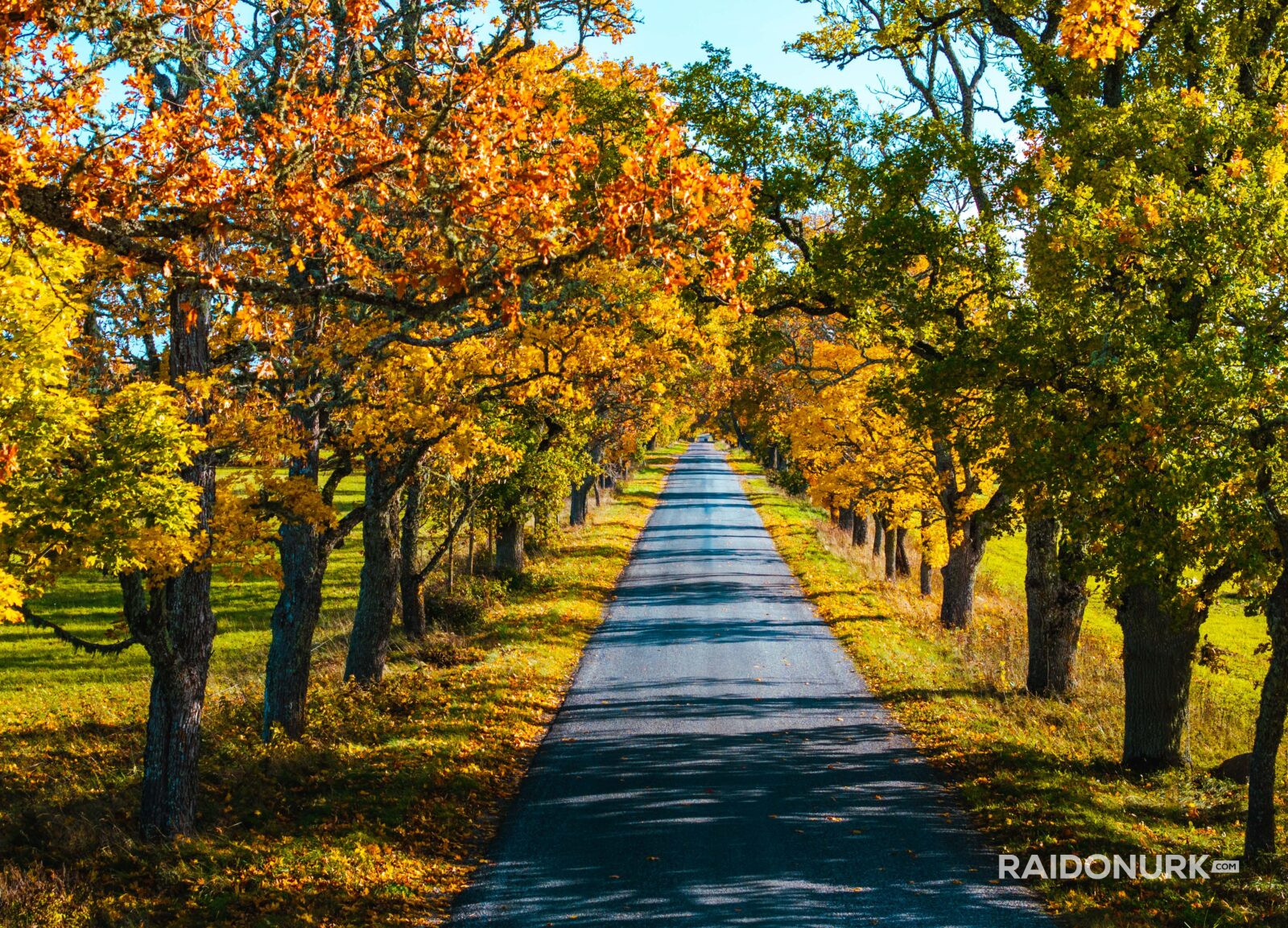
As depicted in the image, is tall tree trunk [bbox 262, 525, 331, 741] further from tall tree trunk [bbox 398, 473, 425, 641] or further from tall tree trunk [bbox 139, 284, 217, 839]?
tall tree trunk [bbox 398, 473, 425, 641]

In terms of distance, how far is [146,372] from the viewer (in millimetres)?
10453

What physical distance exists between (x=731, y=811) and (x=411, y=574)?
1238 centimetres

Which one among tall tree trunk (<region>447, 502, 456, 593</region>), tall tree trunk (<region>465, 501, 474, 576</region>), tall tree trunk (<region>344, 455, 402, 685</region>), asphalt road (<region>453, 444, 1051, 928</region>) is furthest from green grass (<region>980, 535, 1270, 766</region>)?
tall tree trunk (<region>465, 501, 474, 576</region>)

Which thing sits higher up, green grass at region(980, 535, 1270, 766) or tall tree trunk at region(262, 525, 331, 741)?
tall tree trunk at region(262, 525, 331, 741)

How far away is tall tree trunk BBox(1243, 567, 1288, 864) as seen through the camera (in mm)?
8844

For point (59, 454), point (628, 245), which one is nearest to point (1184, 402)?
point (628, 245)

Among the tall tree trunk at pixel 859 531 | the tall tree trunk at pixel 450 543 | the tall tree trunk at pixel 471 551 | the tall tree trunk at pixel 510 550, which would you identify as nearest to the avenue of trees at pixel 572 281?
the tall tree trunk at pixel 450 543

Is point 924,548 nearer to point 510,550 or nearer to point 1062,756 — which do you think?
point 510,550

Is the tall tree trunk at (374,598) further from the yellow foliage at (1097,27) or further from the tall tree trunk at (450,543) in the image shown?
the yellow foliage at (1097,27)

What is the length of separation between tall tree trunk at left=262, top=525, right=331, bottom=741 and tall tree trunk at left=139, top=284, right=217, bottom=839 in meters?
3.62

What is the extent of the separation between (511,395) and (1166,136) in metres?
9.72

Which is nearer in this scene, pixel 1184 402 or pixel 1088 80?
pixel 1184 402

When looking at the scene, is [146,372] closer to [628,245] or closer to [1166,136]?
[628,245]

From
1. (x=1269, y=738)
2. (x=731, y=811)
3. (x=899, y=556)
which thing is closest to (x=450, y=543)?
→ (x=731, y=811)
